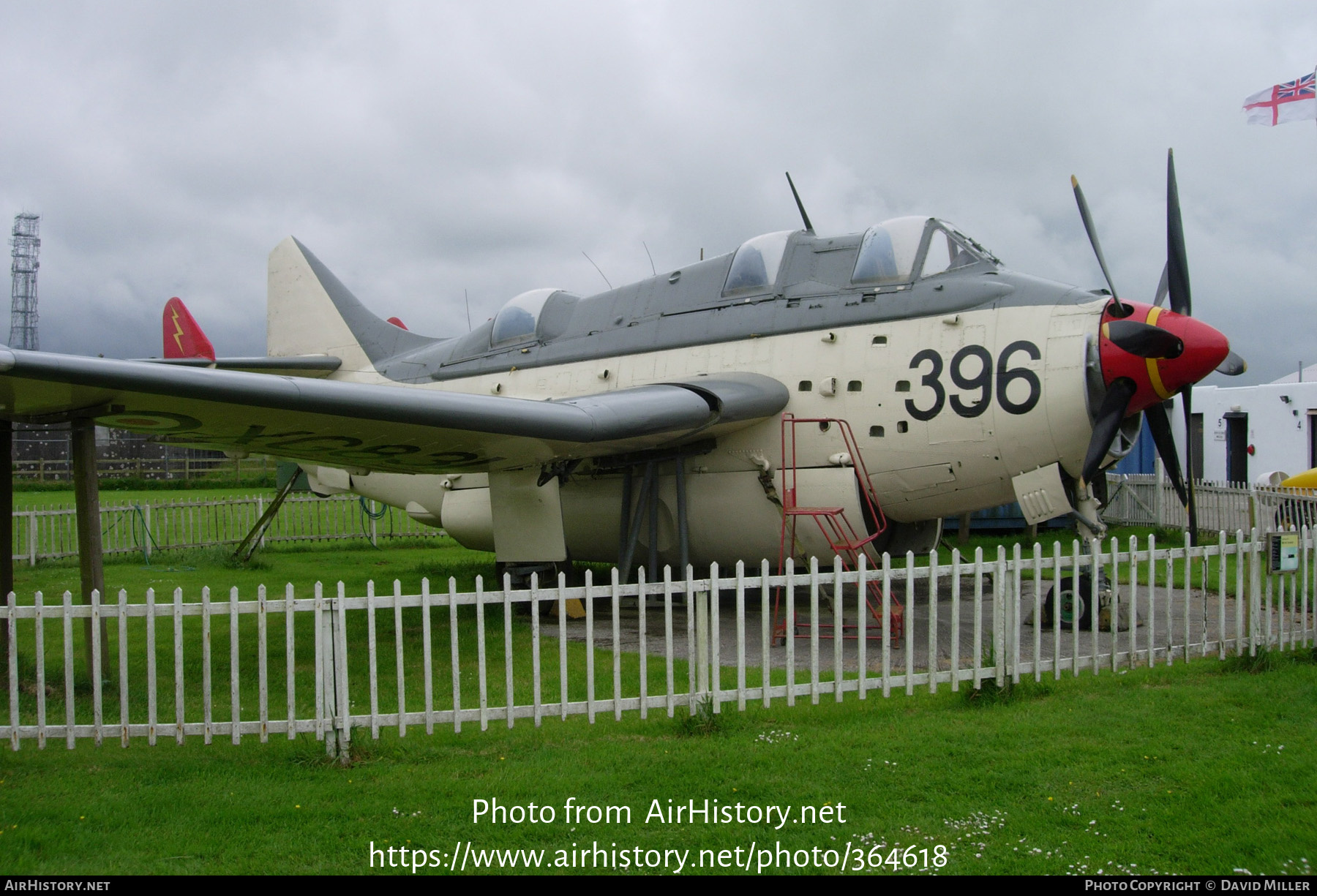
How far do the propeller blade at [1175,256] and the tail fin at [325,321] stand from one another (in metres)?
10.9

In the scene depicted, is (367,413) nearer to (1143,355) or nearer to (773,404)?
(773,404)

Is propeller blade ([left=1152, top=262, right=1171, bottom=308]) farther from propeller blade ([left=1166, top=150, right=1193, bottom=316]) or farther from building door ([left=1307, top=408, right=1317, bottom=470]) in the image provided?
building door ([left=1307, top=408, right=1317, bottom=470])

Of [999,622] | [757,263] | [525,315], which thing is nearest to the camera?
[999,622]

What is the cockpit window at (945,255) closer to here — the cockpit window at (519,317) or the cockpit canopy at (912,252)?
the cockpit canopy at (912,252)

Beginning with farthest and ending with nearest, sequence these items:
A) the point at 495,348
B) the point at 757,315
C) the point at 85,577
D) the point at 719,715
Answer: the point at 495,348 < the point at 757,315 < the point at 85,577 < the point at 719,715

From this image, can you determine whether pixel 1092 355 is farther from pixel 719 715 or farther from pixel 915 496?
pixel 719 715

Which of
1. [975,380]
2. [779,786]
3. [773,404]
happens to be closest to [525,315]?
[773,404]

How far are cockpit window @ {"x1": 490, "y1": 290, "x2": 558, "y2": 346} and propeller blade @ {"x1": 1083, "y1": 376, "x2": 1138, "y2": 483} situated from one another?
732 cm

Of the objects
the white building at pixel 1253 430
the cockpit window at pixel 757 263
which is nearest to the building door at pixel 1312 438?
the white building at pixel 1253 430

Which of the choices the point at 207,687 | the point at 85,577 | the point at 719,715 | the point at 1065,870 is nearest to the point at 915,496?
the point at 719,715

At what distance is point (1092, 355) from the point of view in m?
8.48

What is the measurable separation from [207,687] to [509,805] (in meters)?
2.15

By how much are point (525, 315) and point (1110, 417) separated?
25.1 feet

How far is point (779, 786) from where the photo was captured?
193 inches
